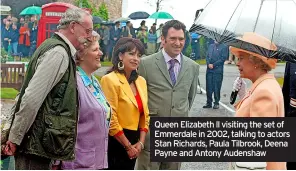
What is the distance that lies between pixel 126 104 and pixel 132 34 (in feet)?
1.62

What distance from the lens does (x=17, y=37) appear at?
3.19m

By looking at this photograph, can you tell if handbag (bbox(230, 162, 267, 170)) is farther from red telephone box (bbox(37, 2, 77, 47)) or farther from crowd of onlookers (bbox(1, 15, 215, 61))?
red telephone box (bbox(37, 2, 77, 47))

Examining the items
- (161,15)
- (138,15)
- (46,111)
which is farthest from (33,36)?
(46,111)

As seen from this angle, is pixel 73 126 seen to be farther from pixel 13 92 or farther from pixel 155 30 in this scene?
pixel 155 30

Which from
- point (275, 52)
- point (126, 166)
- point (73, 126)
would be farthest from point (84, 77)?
point (275, 52)

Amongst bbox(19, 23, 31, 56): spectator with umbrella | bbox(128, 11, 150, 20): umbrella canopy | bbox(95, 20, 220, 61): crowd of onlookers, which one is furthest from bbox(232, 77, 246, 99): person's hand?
bbox(19, 23, 31, 56): spectator with umbrella

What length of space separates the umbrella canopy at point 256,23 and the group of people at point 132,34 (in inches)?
16.0

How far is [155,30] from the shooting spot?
306 centimetres

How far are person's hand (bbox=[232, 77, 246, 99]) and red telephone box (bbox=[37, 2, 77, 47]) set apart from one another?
3.24ft

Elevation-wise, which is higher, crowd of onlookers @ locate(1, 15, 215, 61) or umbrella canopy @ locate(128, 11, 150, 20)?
umbrella canopy @ locate(128, 11, 150, 20)

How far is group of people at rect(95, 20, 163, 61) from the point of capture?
298 cm

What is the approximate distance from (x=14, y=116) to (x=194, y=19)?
112 centimetres

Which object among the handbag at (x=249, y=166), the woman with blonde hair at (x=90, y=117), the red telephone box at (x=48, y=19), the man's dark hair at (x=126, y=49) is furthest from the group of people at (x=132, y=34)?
the handbag at (x=249, y=166)

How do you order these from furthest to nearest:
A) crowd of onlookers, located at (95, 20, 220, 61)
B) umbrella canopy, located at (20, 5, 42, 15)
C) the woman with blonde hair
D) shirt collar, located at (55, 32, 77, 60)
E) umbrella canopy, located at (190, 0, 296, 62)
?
umbrella canopy, located at (20, 5, 42, 15)
crowd of onlookers, located at (95, 20, 220, 61)
umbrella canopy, located at (190, 0, 296, 62)
the woman with blonde hair
shirt collar, located at (55, 32, 77, 60)
